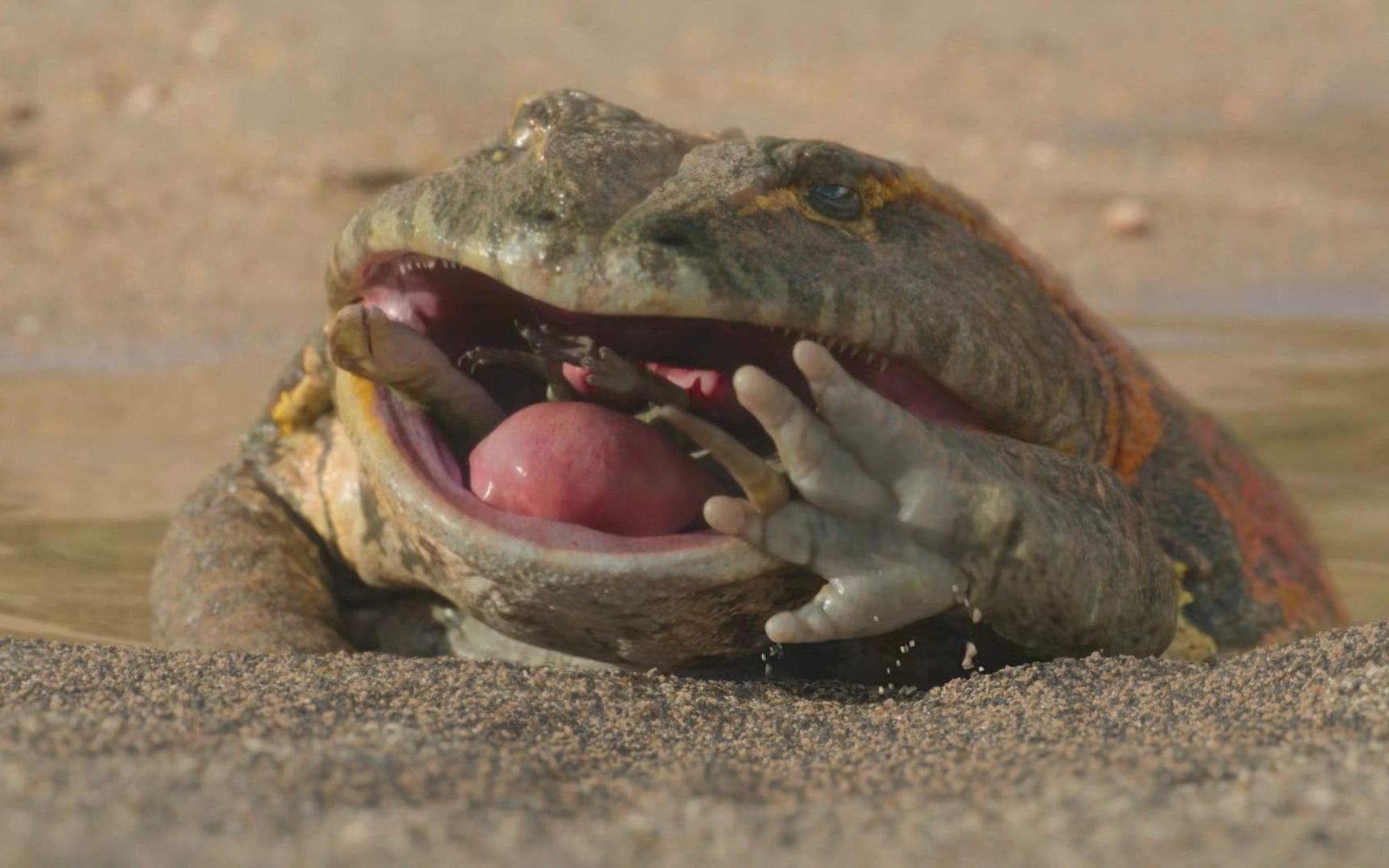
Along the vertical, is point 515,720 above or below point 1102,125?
below

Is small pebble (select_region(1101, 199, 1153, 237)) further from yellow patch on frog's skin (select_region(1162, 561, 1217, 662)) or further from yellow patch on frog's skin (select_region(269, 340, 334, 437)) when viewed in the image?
yellow patch on frog's skin (select_region(269, 340, 334, 437))

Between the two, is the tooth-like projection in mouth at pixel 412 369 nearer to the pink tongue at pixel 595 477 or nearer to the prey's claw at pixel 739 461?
the pink tongue at pixel 595 477

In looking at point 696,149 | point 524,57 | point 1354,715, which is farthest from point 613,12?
point 1354,715

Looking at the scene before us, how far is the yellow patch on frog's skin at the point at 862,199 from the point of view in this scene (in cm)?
367

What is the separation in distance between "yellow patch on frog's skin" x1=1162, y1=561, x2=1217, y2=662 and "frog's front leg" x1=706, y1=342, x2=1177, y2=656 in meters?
0.73

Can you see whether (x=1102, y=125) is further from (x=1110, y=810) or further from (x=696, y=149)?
(x=1110, y=810)

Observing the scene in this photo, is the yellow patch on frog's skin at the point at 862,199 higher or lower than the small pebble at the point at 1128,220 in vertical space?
lower

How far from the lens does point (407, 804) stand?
2623mm

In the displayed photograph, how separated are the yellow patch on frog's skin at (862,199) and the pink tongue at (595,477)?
16.9 inches

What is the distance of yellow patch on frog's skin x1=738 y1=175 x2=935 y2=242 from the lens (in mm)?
3672

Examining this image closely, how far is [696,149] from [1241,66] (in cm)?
1351

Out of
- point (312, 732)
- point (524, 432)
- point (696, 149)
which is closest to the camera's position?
point (312, 732)

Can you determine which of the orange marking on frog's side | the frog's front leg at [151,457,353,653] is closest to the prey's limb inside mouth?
the frog's front leg at [151,457,353,653]

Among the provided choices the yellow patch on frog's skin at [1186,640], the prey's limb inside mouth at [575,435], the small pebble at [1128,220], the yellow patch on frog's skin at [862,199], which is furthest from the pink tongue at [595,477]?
the small pebble at [1128,220]
